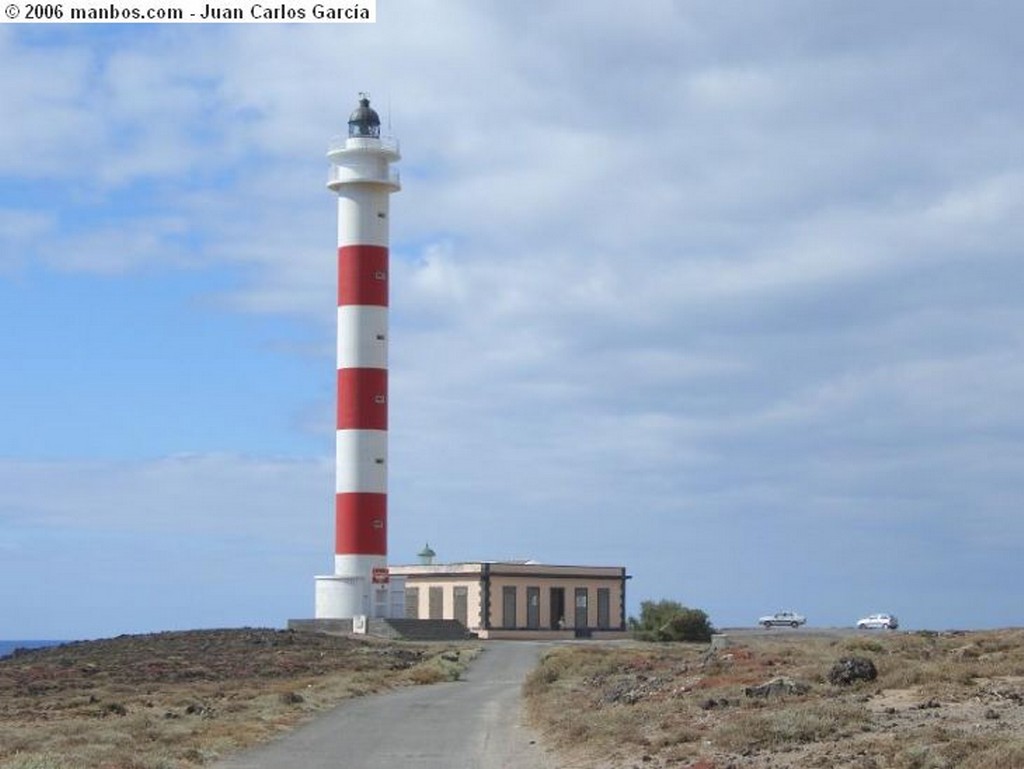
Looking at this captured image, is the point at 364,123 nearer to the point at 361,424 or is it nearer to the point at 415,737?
the point at 361,424

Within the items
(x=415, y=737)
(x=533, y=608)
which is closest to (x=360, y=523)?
(x=533, y=608)

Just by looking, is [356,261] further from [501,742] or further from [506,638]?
[501,742]

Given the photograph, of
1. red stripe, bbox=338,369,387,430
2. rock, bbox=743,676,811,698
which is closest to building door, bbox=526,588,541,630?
red stripe, bbox=338,369,387,430

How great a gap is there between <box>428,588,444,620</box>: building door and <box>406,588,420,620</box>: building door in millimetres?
1006

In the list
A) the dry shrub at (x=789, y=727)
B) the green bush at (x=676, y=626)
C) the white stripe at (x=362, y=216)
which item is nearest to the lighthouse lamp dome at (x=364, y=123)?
the white stripe at (x=362, y=216)

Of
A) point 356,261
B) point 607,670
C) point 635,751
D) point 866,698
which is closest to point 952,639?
point 607,670

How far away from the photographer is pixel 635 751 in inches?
877

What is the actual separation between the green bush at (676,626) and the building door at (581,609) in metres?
6.50

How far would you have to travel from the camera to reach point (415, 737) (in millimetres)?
27094

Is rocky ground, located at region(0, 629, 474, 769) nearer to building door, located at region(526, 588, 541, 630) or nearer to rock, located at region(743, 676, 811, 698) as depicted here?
rock, located at region(743, 676, 811, 698)

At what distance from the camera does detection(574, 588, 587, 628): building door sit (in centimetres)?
7888

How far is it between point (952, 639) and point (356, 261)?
34238mm

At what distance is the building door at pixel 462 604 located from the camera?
7644 cm

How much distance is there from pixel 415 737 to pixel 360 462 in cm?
3730
